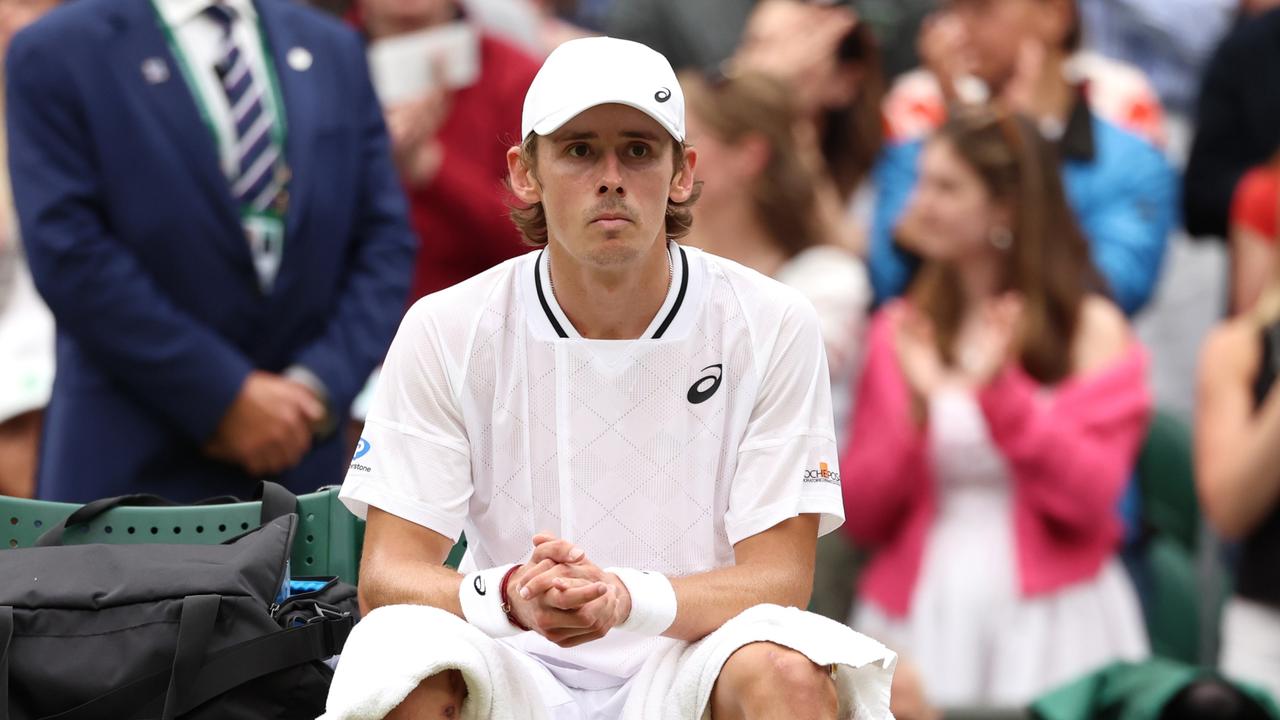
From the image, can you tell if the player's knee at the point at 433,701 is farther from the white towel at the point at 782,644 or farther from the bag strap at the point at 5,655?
the bag strap at the point at 5,655

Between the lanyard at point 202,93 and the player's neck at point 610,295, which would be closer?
the player's neck at point 610,295

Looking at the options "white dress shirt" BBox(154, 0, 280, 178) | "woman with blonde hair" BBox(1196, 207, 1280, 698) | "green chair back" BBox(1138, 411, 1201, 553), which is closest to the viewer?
"white dress shirt" BBox(154, 0, 280, 178)

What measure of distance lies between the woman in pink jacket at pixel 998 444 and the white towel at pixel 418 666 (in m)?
2.67

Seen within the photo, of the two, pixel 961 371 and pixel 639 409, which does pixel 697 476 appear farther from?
pixel 961 371

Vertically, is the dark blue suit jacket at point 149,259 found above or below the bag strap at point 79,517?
above

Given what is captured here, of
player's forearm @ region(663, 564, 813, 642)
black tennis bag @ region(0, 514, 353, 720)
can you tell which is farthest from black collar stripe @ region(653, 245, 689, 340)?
black tennis bag @ region(0, 514, 353, 720)

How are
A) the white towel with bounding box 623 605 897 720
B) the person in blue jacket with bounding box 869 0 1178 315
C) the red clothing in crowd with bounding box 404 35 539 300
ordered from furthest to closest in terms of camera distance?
1. the person in blue jacket with bounding box 869 0 1178 315
2. the red clothing in crowd with bounding box 404 35 539 300
3. the white towel with bounding box 623 605 897 720

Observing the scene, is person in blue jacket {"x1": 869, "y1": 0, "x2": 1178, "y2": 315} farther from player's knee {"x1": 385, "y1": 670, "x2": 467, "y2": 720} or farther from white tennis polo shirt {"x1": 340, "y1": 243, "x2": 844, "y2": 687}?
player's knee {"x1": 385, "y1": 670, "x2": 467, "y2": 720}

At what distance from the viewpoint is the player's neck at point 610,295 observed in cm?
358

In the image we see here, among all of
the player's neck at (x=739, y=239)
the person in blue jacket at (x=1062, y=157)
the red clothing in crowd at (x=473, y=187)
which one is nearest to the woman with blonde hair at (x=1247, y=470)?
the person in blue jacket at (x=1062, y=157)

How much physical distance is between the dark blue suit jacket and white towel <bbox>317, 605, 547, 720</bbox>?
1.78 meters

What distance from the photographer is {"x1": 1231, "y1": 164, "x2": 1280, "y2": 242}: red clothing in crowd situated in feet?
20.4

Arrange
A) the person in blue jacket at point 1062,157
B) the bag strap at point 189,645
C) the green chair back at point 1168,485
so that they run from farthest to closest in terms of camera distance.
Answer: the person in blue jacket at point 1062,157 → the green chair back at point 1168,485 → the bag strap at point 189,645

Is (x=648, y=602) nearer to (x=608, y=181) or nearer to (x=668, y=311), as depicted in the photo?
(x=668, y=311)
